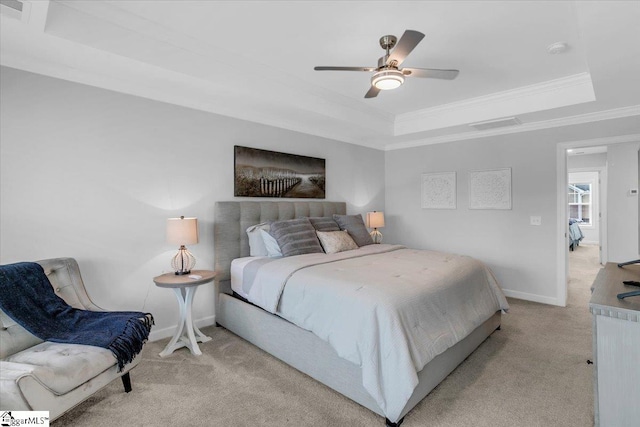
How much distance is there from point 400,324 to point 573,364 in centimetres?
183

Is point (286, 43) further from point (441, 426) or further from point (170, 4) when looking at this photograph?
point (441, 426)

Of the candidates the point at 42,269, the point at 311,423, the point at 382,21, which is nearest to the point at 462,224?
the point at 382,21

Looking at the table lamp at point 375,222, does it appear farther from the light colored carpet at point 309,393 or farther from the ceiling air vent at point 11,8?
the ceiling air vent at point 11,8

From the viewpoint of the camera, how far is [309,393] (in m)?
2.28

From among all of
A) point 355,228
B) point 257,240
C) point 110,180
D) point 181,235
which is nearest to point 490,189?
point 355,228

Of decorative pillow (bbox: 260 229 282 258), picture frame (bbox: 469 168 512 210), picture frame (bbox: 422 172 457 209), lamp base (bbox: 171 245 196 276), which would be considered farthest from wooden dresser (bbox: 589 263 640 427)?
picture frame (bbox: 422 172 457 209)

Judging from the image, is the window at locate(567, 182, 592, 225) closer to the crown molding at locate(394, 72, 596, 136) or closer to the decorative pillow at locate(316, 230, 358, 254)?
the crown molding at locate(394, 72, 596, 136)

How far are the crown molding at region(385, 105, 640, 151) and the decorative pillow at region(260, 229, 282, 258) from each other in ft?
10.4

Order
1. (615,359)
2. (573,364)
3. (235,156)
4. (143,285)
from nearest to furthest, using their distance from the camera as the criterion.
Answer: (615,359)
(573,364)
(143,285)
(235,156)

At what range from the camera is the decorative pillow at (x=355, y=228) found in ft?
13.6

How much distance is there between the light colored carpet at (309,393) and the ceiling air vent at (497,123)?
2498mm

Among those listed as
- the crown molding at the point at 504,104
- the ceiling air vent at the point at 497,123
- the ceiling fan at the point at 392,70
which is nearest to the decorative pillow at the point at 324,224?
the ceiling fan at the point at 392,70

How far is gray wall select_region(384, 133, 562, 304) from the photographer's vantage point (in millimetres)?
4246

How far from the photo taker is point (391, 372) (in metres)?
1.87
